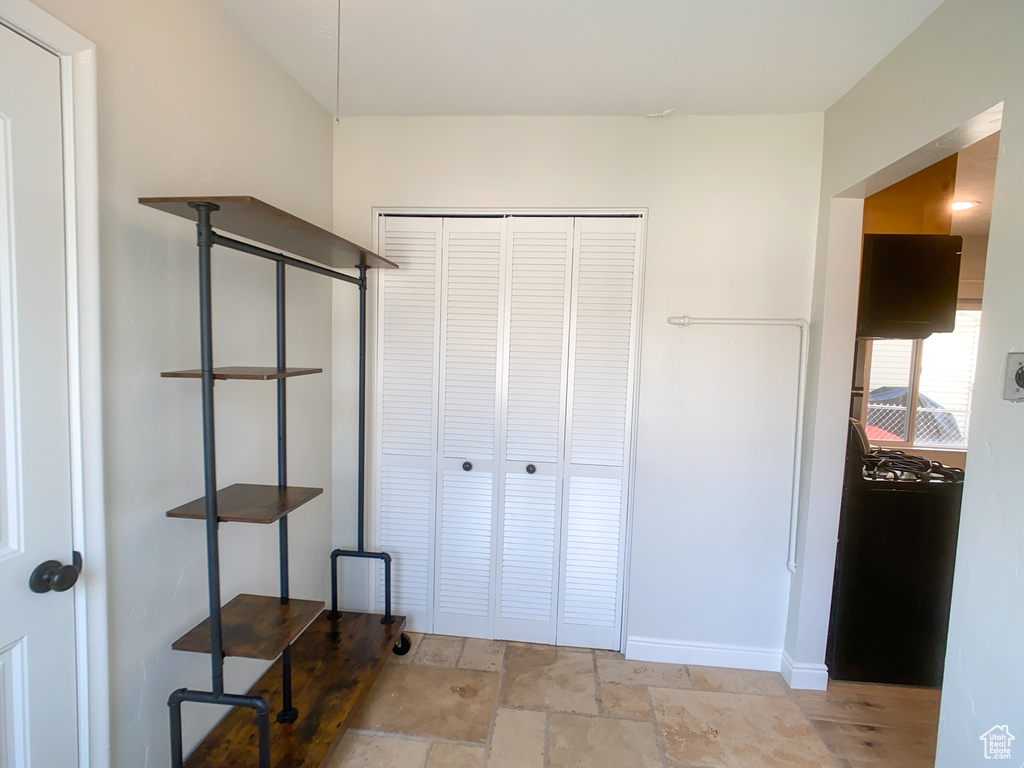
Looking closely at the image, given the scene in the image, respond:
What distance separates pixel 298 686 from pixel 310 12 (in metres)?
2.34

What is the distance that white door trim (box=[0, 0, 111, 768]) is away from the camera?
1.08 m

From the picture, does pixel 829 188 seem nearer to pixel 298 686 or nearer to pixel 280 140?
pixel 280 140

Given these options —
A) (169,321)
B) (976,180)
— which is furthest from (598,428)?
(976,180)

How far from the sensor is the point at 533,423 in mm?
2283

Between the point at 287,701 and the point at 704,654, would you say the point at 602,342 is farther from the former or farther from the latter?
the point at 287,701

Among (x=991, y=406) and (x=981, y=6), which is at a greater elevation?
(x=981, y=6)

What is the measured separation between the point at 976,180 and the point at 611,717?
11.0 feet

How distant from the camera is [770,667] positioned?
2.22m

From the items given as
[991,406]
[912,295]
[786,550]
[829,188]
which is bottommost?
[786,550]

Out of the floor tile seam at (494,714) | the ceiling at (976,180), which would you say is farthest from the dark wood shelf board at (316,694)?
the ceiling at (976,180)

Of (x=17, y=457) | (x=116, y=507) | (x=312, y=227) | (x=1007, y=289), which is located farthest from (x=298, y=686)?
(x=1007, y=289)

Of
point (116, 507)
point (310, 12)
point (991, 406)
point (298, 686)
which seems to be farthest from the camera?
point (298, 686)

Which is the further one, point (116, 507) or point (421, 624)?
point (421, 624)

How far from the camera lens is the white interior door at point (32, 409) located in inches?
38.5
